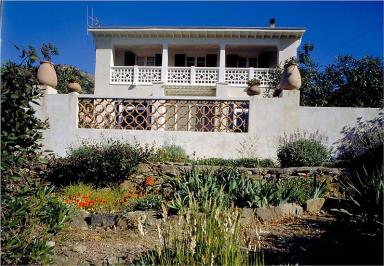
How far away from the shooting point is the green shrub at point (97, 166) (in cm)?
870

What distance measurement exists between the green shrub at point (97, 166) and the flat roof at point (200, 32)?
14.1 metres

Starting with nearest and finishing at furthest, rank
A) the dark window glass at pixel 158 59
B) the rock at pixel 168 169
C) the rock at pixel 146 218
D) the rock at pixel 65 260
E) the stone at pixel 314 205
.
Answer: the rock at pixel 65 260, the rock at pixel 146 218, the stone at pixel 314 205, the rock at pixel 168 169, the dark window glass at pixel 158 59

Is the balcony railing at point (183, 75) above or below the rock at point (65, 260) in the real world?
above

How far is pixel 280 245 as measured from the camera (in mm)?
4617

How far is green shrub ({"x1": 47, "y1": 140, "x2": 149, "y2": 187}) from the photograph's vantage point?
28.5 ft

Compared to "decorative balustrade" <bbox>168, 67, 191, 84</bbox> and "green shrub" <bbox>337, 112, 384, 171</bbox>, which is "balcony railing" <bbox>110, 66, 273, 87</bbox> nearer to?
"decorative balustrade" <bbox>168, 67, 191, 84</bbox>

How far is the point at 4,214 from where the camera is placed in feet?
11.0

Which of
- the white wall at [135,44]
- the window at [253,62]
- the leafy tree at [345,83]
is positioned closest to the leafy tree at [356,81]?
the leafy tree at [345,83]

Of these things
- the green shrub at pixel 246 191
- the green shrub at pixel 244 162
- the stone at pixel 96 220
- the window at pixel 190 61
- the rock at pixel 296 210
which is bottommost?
the stone at pixel 96 220

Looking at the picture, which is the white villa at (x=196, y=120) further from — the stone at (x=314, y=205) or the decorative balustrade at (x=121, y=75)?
the decorative balustrade at (x=121, y=75)

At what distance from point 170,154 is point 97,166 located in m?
2.65

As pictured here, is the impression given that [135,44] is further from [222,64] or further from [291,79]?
[291,79]

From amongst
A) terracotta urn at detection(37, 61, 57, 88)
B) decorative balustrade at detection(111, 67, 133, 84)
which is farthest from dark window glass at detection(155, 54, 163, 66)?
terracotta urn at detection(37, 61, 57, 88)

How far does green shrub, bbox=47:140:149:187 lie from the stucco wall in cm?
245
